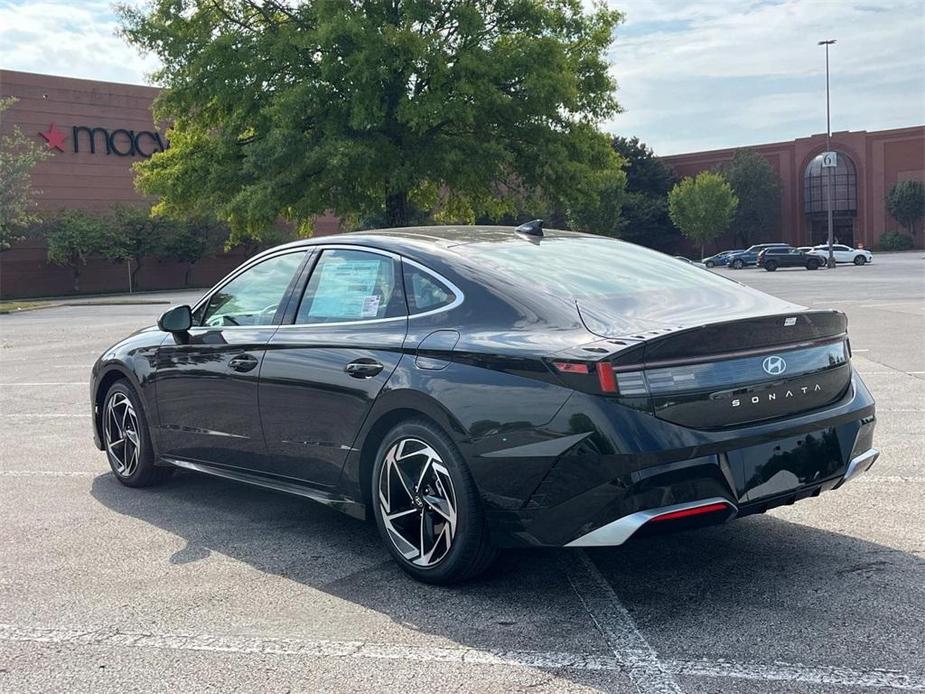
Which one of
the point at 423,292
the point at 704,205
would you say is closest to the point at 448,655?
the point at 423,292

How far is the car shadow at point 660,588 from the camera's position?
3639mm

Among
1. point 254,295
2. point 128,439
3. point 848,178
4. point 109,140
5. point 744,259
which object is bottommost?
point 744,259

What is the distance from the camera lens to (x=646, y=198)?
79000 millimetres

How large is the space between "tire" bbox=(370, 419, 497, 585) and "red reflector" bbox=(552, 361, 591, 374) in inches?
22.9

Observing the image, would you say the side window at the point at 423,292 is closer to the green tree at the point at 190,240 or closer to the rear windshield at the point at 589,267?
the rear windshield at the point at 589,267

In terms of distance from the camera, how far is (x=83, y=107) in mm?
53562

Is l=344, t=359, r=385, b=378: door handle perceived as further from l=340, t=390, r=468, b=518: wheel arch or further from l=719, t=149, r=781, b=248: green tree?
l=719, t=149, r=781, b=248: green tree

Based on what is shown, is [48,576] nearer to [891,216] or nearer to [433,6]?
[433,6]

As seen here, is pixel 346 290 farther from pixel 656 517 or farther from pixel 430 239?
pixel 656 517

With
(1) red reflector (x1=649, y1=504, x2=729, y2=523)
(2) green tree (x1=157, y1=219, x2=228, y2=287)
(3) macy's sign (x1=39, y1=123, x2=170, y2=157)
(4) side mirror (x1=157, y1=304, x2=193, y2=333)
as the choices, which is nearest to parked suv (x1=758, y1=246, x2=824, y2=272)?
(2) green tree (x1=157, y1=219, x2=228, y2=287)

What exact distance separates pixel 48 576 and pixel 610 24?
26771 millimetres

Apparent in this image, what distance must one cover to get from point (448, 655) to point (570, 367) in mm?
1126

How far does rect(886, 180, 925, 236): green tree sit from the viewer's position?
7206 centimetres

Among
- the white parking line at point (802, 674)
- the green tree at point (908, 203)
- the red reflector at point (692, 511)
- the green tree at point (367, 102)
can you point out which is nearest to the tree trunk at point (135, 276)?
the green tree at point (367, 102)
